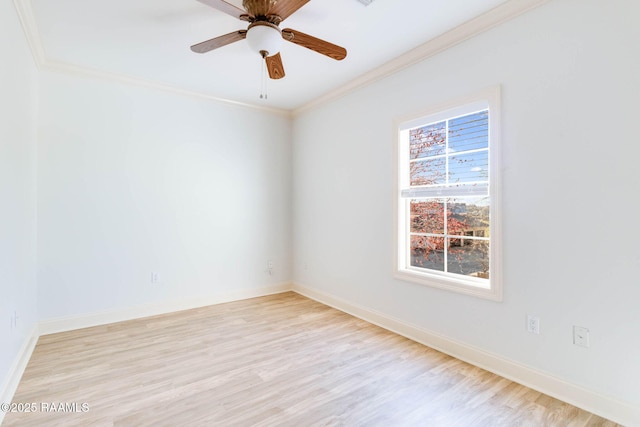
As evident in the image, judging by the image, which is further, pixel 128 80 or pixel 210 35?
pixel 128 80

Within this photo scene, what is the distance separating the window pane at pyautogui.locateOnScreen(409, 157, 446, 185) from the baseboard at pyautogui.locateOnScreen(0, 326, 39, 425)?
350 cm

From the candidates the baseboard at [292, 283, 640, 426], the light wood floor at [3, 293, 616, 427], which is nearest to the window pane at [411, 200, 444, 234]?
the baseboard at [292, 283, 640, 426]

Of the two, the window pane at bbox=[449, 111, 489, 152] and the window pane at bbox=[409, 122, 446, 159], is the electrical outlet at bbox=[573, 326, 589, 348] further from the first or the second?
the window pane at bbox=[409, 122, 446, 159]

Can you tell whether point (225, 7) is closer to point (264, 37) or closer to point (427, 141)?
point (264, 37)

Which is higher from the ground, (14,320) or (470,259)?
(470,259)

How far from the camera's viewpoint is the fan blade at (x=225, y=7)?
1829 mm

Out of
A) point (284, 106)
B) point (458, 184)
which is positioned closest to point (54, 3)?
point (284, 106)

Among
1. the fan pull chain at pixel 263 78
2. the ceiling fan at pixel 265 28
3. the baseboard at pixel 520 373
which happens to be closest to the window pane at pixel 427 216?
the baseboard at pixel 520 373

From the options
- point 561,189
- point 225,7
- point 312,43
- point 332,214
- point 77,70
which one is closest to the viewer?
point 225,7

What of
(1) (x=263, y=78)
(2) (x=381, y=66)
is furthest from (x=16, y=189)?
(2) (x=381, y=66)

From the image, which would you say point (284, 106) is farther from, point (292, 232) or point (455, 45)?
point (455, 45)

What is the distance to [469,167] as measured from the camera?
2.66m

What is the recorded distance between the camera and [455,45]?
2.65 m

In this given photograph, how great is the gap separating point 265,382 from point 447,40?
313cm
